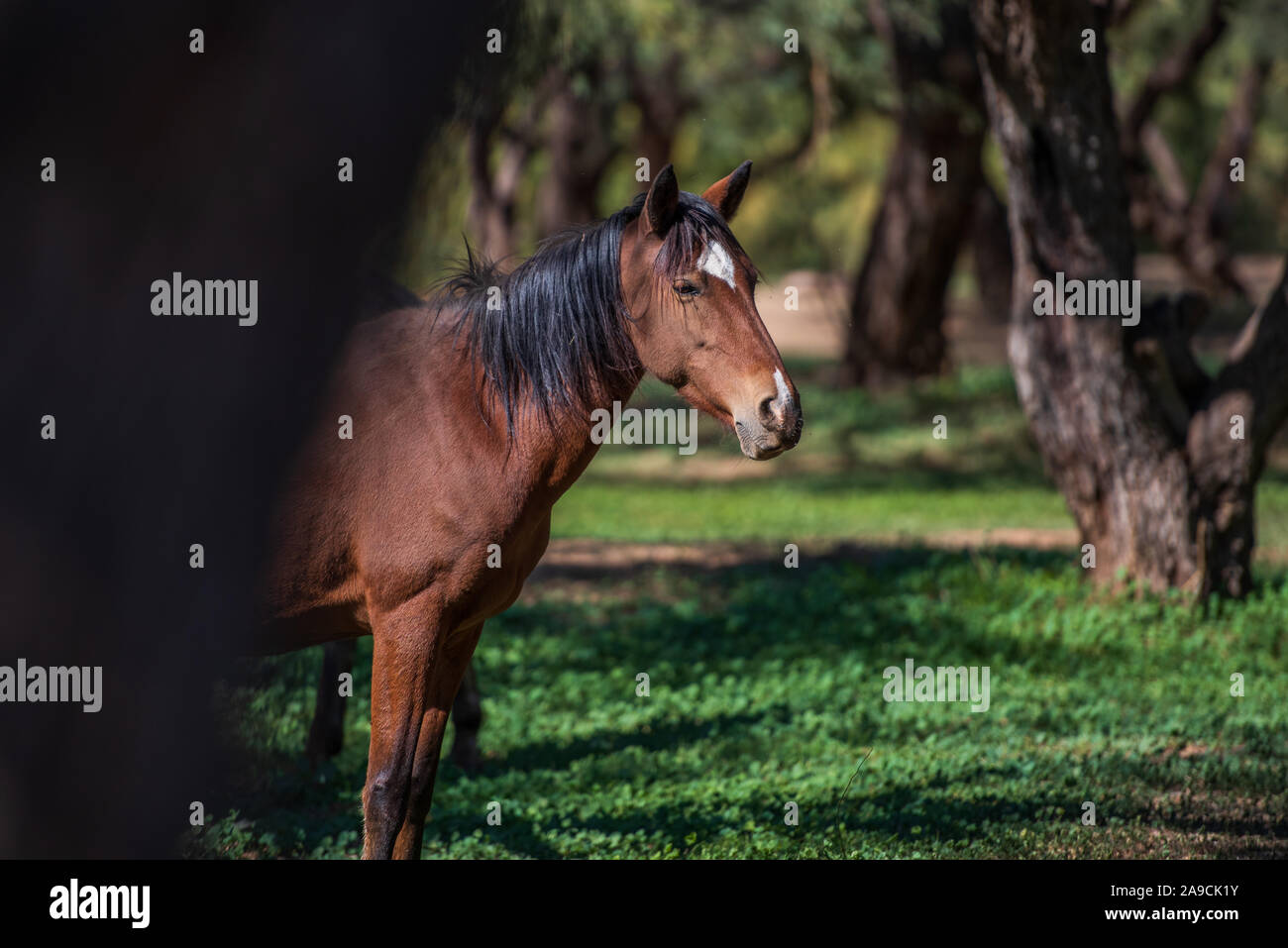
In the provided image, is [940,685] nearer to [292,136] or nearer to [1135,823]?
[1135,823]

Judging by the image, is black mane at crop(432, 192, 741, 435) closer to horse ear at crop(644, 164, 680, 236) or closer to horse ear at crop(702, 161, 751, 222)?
horse ear at crop(644, 164, 680, 236)

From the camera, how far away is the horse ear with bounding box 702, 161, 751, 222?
177 inches

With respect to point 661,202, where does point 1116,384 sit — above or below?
below

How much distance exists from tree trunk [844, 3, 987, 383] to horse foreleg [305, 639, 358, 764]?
530 inches

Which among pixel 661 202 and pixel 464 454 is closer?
pixel 661 202

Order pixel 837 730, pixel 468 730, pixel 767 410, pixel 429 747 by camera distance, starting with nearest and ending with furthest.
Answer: pixel 767 410, pixel 429 747, pixel 468 730, pixel 837 730

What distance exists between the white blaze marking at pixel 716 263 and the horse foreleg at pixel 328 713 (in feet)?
11.7

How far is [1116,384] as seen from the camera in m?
9.34

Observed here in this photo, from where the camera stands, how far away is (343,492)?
455cm

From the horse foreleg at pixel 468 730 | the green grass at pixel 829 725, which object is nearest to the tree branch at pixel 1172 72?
the green grass at pixel 829 725

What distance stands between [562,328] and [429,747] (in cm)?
154

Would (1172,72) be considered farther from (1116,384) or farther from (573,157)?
(1116,384)

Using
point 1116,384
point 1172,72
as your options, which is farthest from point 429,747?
point 1172,72
